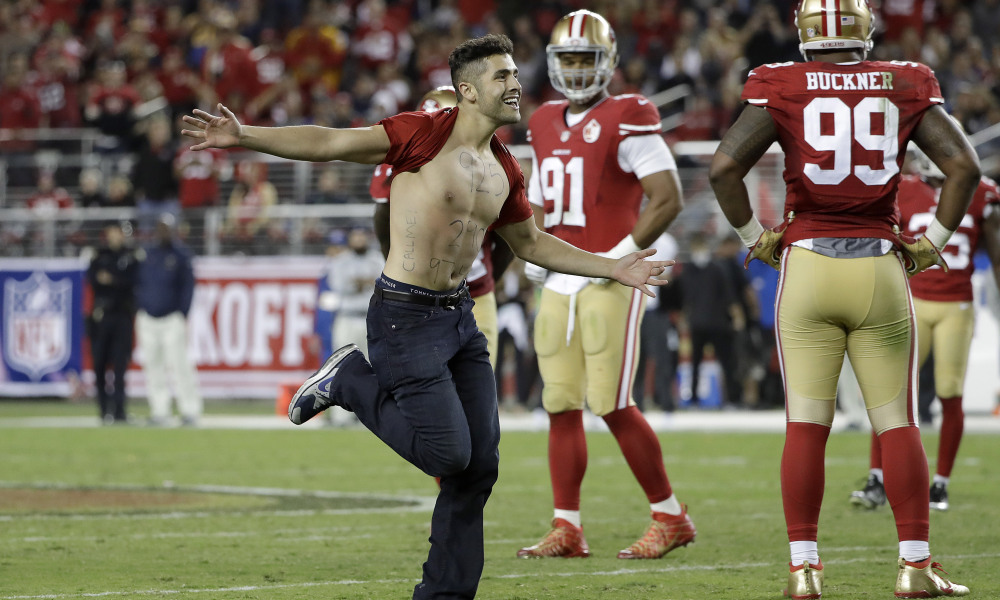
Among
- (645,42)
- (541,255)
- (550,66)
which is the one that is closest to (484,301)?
(550,66)

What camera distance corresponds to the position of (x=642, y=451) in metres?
7.04

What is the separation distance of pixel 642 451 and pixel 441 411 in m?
2.13

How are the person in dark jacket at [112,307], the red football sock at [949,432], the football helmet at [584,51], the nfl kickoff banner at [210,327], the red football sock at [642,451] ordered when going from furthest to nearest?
the nfl kickoff banner at [210,327] → the person in dark jacket at [112,307] → the red football sock at [949,432] → the football helmet at [584,51] → the red football sock at [642,451]

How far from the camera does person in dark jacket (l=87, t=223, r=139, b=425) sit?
57.4 feet

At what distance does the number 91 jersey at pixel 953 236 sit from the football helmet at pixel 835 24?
3256mm

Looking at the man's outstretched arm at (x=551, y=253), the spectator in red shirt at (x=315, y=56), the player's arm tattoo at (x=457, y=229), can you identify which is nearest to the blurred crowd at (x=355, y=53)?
the spectator in red shirt at (x=315, y=56)

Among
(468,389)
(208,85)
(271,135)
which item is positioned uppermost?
(208,85)

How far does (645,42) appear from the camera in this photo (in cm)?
2228

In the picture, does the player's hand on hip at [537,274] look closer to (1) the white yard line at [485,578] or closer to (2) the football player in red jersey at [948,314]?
(1) the white yard line at [485,578]

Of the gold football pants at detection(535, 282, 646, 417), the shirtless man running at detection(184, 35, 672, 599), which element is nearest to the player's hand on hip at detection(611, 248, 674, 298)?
the shirtless man running at detection(184, 35, 672, 599)

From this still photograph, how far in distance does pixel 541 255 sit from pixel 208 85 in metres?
18.0

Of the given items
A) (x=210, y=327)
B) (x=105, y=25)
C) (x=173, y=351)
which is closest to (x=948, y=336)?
(x=173, y=351)

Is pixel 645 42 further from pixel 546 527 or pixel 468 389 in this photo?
pixel 468 389

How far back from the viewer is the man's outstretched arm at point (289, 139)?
4.83 m
